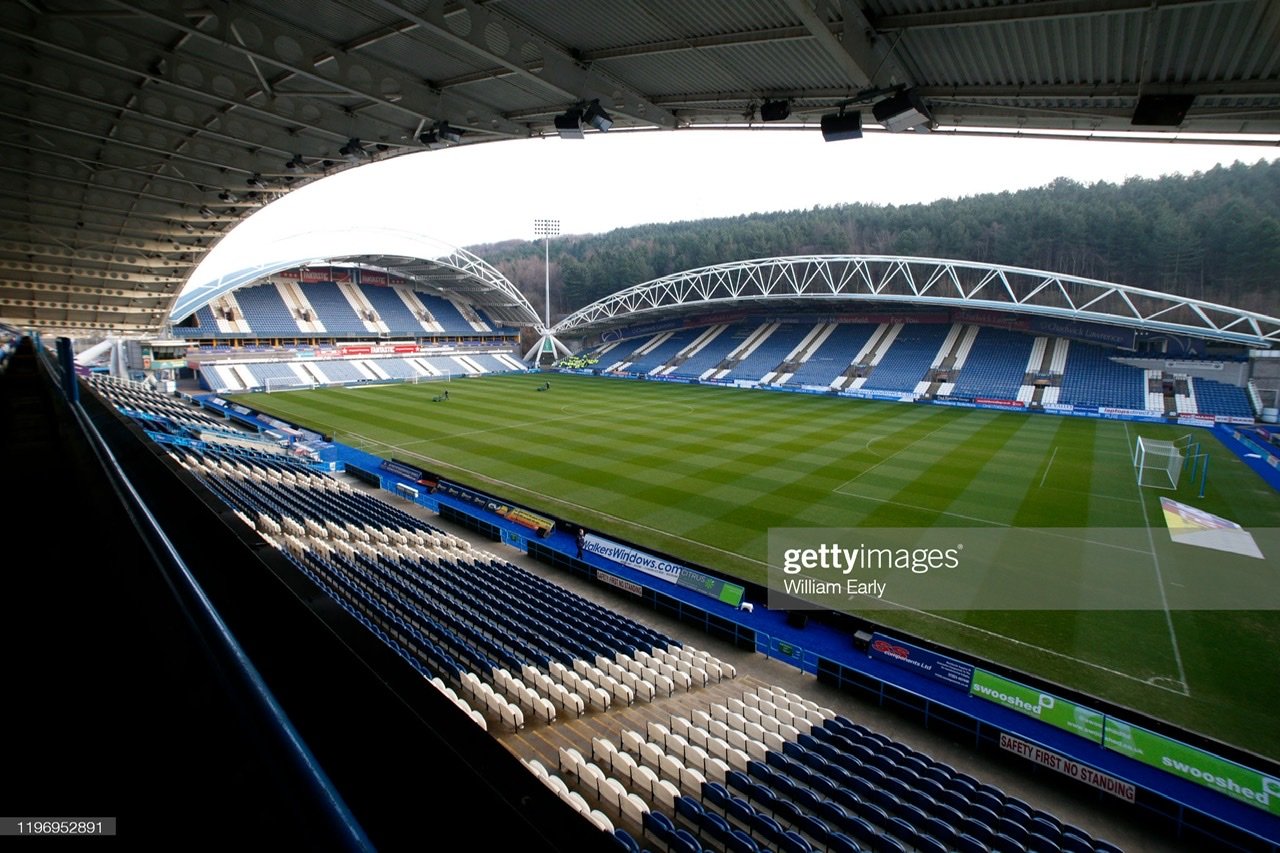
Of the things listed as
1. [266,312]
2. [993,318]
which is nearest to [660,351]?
[993,318]

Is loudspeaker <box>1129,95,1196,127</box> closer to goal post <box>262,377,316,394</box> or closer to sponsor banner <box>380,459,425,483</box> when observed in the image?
sponsor banner <box>380,459,425,483</box>

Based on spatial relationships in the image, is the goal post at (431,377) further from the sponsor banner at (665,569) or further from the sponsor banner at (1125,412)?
the sponsor banner at (1125,412)

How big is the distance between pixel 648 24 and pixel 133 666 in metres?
8.88

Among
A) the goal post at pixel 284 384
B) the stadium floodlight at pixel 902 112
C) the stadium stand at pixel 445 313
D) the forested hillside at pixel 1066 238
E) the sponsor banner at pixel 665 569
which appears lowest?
the sponsor banner at pixel 665 569

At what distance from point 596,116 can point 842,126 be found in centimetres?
394

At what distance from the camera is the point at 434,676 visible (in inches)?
344

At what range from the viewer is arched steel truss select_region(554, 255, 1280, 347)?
37.5 metres

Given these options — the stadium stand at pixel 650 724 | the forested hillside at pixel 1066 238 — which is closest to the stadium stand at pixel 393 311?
the forested hillside at pixel 1066 238

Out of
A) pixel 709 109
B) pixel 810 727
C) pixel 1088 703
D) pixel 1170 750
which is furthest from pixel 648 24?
pixel 1170 750

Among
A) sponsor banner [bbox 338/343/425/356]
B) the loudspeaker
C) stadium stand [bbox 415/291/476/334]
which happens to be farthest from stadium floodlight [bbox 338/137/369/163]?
stadium stand [bbox 415/291/476/334]

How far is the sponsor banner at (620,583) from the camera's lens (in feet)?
45.9

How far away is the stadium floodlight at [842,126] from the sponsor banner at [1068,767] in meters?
9.55

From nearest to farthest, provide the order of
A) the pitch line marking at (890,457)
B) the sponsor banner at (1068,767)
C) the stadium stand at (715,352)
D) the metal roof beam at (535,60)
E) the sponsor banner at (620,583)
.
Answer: the metal roof beam at (535,60) < the sponsor banner at (1068,767) < the sponsor banner at (620,583) < the pitch line marking at (890,457) < the stadium stand at (715,352)

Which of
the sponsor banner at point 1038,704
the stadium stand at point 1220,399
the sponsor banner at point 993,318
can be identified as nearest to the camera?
the sponsor banner at point 1038,704
